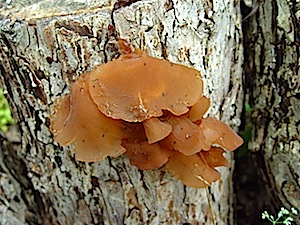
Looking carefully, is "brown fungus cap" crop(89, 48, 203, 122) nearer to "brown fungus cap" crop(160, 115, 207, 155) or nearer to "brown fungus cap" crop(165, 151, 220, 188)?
"brown fungus cap" crop(160, 115, 207, 155)

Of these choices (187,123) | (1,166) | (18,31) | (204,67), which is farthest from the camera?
(1,166)

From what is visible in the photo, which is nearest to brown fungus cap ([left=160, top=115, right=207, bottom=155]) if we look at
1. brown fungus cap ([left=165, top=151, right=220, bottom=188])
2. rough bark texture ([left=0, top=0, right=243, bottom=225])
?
brown fungus cap ([left=165, top=151, right=220, bottom=188])

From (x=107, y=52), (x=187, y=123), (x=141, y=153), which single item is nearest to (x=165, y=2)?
(x=107, y=52)

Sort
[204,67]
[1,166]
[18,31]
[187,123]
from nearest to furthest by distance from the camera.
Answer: [187,123], [18,31], [204,67], [1,166]

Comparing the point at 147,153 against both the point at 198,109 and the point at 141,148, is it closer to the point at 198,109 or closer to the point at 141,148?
the point at 141,148

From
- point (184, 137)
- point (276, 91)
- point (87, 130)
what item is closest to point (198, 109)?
point (184, 137)

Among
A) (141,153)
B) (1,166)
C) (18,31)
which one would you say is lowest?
(1,166)

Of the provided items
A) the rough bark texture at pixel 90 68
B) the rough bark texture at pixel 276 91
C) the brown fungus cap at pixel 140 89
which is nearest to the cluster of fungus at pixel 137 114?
the brown fungus cap at pixel 140 89

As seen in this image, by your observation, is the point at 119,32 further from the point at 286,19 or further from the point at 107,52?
the point at 286,19

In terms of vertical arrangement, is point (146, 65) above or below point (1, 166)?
above
